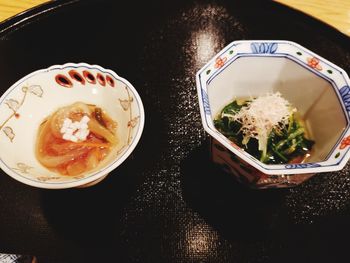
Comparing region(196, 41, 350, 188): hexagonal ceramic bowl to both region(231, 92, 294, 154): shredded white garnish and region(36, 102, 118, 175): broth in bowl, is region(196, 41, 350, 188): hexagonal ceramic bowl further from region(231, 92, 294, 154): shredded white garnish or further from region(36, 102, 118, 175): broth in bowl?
region(36, 102, 118, 175): broth in bowl

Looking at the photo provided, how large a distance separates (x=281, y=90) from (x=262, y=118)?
239 mm

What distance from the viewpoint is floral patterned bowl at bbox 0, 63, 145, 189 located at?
39.5 inches

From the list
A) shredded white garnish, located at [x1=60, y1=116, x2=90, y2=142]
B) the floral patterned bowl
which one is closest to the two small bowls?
the floral patterned bowl

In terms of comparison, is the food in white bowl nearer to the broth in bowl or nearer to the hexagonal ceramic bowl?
the hexagonal ceramic bowl

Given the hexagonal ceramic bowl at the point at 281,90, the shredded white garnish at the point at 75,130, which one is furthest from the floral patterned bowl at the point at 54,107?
the hexagonal ceramic bowl at the point at 281,90

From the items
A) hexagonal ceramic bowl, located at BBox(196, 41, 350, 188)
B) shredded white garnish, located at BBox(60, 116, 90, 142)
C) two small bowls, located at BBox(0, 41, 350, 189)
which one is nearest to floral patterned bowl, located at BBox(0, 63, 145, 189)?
two small bowls, located at BBox(0, 41, 350, 189)

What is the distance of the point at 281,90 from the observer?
1.26 metres

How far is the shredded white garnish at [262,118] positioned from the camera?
3.57 feet

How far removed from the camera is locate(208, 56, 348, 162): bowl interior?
42.9 inches

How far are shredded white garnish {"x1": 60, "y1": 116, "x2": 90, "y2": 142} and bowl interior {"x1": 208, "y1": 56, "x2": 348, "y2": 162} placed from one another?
464 mm

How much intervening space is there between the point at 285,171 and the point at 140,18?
108cm

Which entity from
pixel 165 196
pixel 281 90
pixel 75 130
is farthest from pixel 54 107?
pixel 281 90

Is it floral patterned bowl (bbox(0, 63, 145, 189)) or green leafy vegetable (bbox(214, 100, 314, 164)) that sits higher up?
floral patterned bowl (bbox(0, 63, 145, 189))

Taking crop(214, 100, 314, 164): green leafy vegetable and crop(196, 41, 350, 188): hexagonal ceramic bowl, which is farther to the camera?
crop(214, 100, 314, 164): green leafy vegetable
